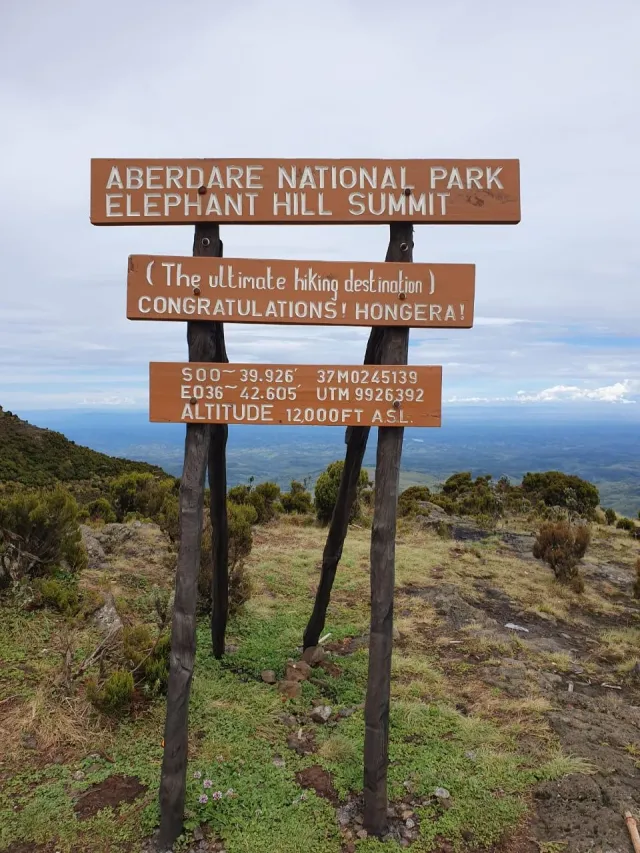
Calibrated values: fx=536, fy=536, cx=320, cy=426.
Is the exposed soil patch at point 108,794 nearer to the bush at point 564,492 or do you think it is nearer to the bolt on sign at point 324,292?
the bolt on sign at point 324,292

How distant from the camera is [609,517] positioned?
1733 cm

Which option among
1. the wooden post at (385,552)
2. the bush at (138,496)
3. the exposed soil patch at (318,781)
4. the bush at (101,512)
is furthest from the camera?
the bush at (138,496)

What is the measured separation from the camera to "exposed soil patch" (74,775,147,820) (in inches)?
135

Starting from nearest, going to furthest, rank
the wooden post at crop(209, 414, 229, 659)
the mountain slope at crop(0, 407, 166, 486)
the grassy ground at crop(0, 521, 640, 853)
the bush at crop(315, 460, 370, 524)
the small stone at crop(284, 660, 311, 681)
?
the grassy ground at crop(0, 521, 640, 853) < the wooden post at crop(209, 414, 229, 659) < the small stone at crop(284, 660, 311, 681) < the bush at crop(315, 460, 370, 524) < the mountain slope at crop(0, 407, 166, 486)

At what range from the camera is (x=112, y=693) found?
4.27 meters

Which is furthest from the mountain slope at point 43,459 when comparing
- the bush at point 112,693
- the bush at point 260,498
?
the bush at point 112,693

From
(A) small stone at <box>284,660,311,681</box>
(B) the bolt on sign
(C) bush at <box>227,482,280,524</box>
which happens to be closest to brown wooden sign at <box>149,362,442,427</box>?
(B) the bolt on sign

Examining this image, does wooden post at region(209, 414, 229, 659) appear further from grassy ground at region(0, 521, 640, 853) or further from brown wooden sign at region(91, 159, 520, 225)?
brown wooden sign at region(91, 159, 520, 225)

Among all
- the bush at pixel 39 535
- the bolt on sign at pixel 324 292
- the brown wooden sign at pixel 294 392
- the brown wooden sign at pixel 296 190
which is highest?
the brown wooden sign at pixel 296 190

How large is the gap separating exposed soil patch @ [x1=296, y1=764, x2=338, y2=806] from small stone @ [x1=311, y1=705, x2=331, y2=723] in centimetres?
61

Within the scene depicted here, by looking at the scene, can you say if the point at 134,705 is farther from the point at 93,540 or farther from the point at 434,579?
the point at 434,579

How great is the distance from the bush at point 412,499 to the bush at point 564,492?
12.7ft

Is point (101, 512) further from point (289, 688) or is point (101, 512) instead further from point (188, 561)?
point (188, 561)

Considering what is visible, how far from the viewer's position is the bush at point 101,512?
1205 cm
